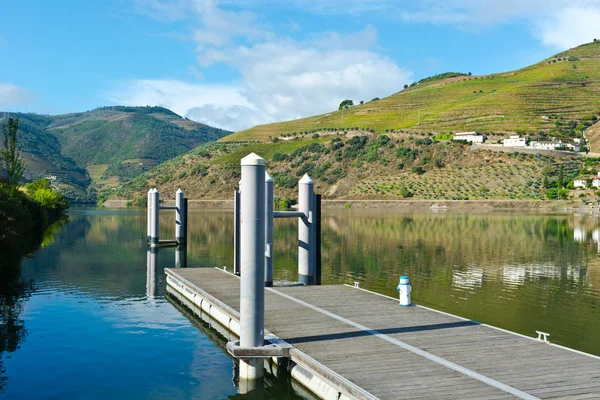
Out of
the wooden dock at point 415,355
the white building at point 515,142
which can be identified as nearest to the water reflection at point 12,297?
the wooden dock at point 415,355

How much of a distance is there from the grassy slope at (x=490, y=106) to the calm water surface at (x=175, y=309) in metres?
98.0

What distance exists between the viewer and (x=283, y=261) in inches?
1266

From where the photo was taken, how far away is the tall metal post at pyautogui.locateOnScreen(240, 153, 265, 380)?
12250 mm

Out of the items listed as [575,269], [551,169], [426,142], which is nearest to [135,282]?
[575,269]

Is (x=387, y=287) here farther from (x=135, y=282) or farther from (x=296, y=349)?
(x=296, y=349)

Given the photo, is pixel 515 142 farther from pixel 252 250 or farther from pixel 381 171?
pixel 252 250

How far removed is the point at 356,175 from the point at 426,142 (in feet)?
53.1

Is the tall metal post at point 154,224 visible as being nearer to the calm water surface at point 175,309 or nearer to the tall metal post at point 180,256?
the calm water surface at point 175,309

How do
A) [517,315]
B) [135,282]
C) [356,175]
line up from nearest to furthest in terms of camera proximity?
[517,315]
[135,282]
[356,175]

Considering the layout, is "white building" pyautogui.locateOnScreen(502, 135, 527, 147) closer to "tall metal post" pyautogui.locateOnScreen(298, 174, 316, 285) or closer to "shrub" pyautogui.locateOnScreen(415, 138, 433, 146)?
"shrub" pyautogui.locateOnScreen(415, 138, 433, 146)

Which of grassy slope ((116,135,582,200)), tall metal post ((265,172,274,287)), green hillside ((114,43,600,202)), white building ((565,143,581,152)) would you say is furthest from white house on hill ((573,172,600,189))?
tall metal post ((265,172,274,287))

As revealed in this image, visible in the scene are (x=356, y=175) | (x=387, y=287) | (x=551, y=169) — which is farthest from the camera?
(x=356, y=175)

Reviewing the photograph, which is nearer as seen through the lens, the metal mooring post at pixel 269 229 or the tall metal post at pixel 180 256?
the metal mooring post at pixel 269 229

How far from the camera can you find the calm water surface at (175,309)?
12984mm
